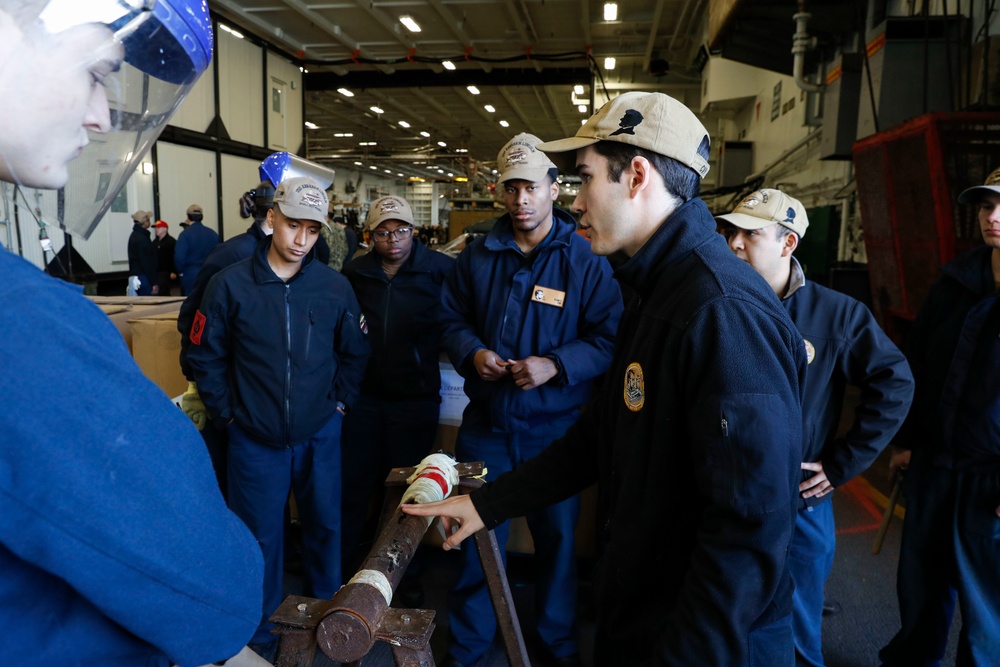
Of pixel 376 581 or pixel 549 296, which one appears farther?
pixel 549 296

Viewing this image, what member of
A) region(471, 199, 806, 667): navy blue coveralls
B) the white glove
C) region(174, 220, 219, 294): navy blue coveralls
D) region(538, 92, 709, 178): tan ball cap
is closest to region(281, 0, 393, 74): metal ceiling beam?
region(174, 220, 219, 294): navy blue coveralls

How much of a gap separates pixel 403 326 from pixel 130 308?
1.88m

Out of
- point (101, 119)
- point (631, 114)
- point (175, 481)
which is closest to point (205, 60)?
point (101, 119)

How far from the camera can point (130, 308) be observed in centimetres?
401

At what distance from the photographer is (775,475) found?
1.12 meters

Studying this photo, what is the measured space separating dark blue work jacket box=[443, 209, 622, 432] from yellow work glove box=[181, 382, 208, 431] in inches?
46.2

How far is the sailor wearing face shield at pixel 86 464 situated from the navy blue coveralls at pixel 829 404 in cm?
205

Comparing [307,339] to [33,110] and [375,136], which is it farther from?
[375,136]

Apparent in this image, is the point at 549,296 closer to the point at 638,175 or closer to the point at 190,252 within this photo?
the point at 638,175

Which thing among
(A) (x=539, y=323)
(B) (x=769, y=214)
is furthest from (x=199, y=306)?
(B) (x=769, y=214)

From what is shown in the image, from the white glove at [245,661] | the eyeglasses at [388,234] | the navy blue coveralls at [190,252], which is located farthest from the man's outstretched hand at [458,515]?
the navy blue coveralls at [190,252]

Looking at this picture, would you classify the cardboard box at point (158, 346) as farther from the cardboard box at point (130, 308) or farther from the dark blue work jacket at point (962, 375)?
the dark blue work jacket at point (962, 375)

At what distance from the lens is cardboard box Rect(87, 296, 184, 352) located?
3.77 meters

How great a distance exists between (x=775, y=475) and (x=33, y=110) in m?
1.17
